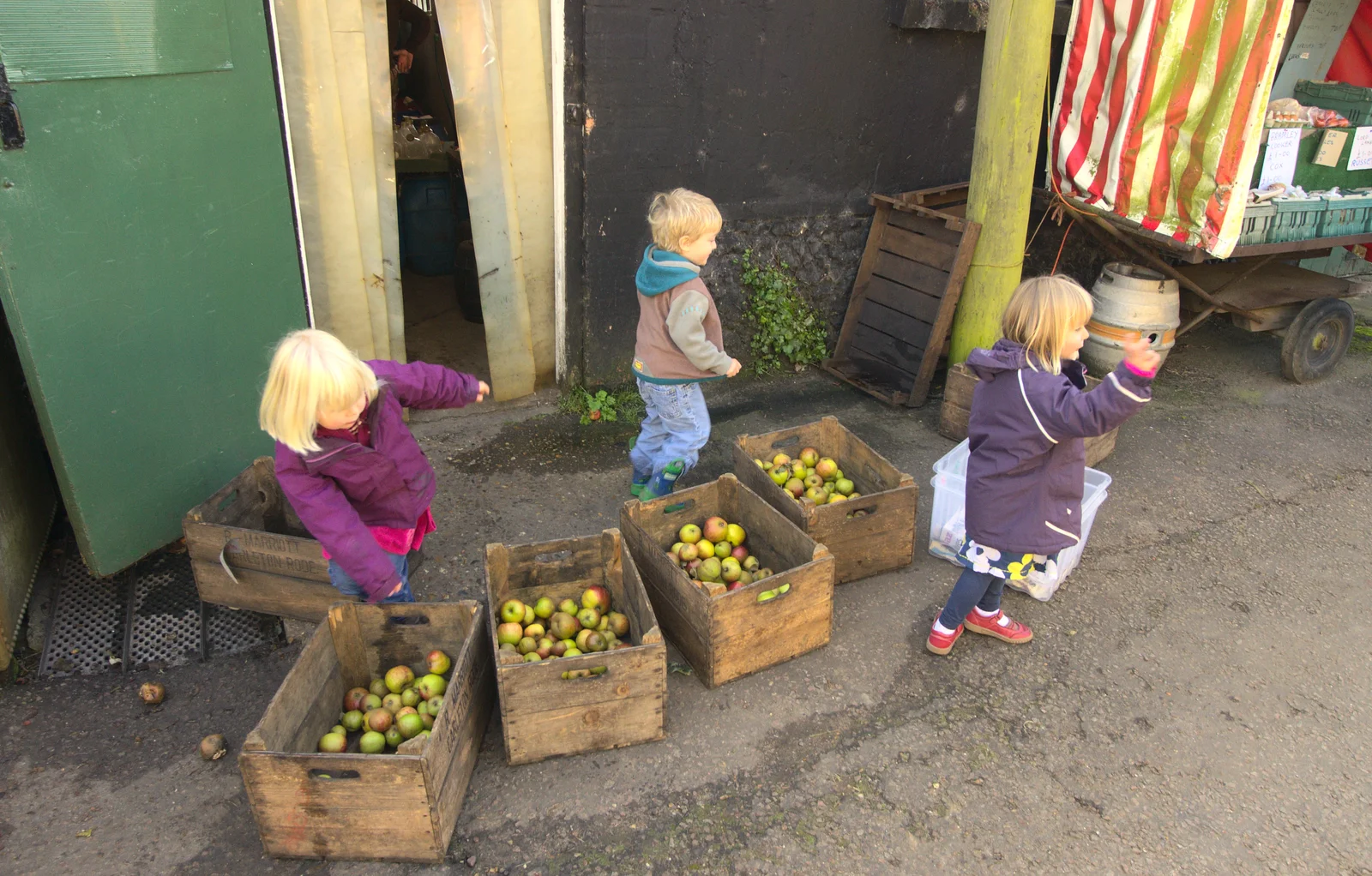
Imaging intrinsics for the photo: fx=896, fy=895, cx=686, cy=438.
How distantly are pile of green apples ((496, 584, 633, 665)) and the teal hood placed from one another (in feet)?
4.47

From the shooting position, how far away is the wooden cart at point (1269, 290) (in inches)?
234

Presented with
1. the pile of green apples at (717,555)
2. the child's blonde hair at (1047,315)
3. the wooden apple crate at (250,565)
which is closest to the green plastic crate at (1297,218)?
the child's blonde hair at (1047,315)

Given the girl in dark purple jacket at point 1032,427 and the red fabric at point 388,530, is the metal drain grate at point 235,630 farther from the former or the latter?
the girl in dark purple jacket at point 1032,427

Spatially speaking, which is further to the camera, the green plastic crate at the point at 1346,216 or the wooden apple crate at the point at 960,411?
the green plastic crate at the point at 1346,216

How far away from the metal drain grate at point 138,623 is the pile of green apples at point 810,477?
2364mm

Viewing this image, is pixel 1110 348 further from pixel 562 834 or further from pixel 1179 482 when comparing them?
pixel 562 834

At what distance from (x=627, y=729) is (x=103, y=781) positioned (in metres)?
1.87

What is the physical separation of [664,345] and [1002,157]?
8.75 feet

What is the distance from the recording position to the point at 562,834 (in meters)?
3.03

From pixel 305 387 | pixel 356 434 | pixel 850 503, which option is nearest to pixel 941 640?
pixel 850 503

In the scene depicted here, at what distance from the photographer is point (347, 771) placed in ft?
8.96

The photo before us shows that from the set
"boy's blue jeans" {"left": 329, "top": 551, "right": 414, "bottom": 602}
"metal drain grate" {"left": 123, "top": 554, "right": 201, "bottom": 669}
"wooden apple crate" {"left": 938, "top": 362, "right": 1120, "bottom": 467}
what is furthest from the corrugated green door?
"wooden apple crate" {"left": 938, "top": 362, "right": 1120, "bottom": 467}

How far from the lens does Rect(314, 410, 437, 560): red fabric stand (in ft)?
10.0

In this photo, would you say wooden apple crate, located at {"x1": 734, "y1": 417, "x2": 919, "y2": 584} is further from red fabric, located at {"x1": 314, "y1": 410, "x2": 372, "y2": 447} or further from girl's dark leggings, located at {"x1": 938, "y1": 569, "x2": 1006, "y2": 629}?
red fabric, located at {"x1": 314, "y1": 410, "x2": 372, "y2": 447}
